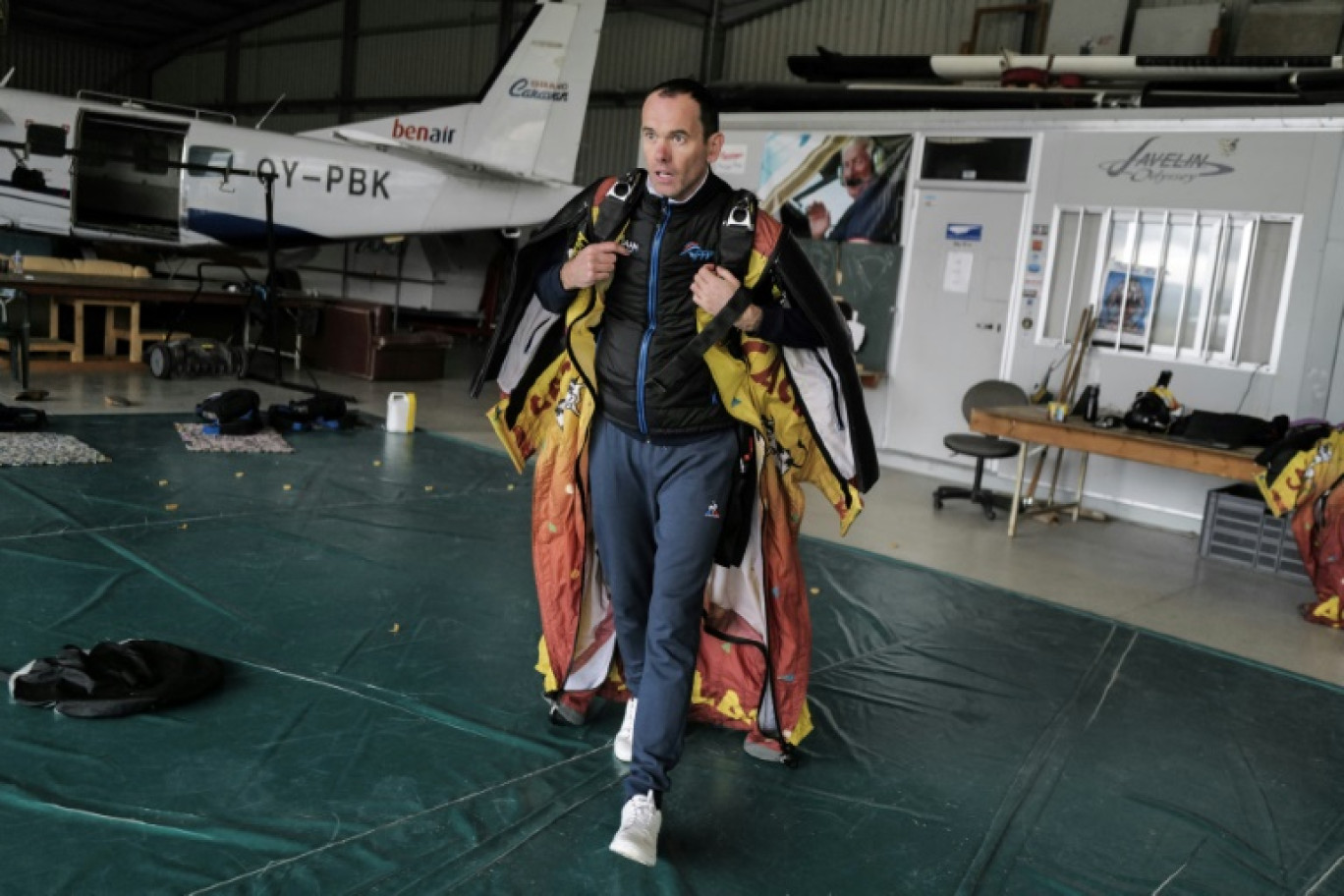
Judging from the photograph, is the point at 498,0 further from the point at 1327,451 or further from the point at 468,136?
the point at 1327,451

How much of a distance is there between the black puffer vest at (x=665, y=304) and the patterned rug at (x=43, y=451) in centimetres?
441

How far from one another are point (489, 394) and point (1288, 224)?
694cm

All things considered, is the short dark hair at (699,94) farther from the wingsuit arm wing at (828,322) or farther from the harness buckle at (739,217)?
the wingsuit arm wing at (828,322)

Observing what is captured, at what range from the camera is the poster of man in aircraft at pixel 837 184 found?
8.01 meters

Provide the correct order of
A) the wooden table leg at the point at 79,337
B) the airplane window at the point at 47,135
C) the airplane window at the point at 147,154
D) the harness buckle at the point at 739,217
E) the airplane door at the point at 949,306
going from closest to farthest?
the harness buckle at the point at 739,217
the airplane door at the point at 949,306
the wooden table leg at the point at 79,337
the airplane window at the point at 47,135
the airplane window at the point at 147,154

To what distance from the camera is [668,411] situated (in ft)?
7.83

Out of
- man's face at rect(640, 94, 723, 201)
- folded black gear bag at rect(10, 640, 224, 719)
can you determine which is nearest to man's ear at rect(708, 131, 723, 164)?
man's face at rect(640, 94, 723, 201)

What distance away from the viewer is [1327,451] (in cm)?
496

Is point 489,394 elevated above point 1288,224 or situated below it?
below

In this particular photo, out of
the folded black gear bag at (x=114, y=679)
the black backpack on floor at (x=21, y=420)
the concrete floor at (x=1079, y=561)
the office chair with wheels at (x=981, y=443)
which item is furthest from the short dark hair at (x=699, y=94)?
the black backpack on floor at (x=21, y=420)

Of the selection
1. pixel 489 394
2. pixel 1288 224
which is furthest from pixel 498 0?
pixel 1288 224

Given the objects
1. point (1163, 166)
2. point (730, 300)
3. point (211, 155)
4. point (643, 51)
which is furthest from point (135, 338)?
point (730, 300)

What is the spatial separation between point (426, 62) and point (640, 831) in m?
17.3

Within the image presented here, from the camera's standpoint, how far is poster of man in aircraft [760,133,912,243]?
8008 millimetres
